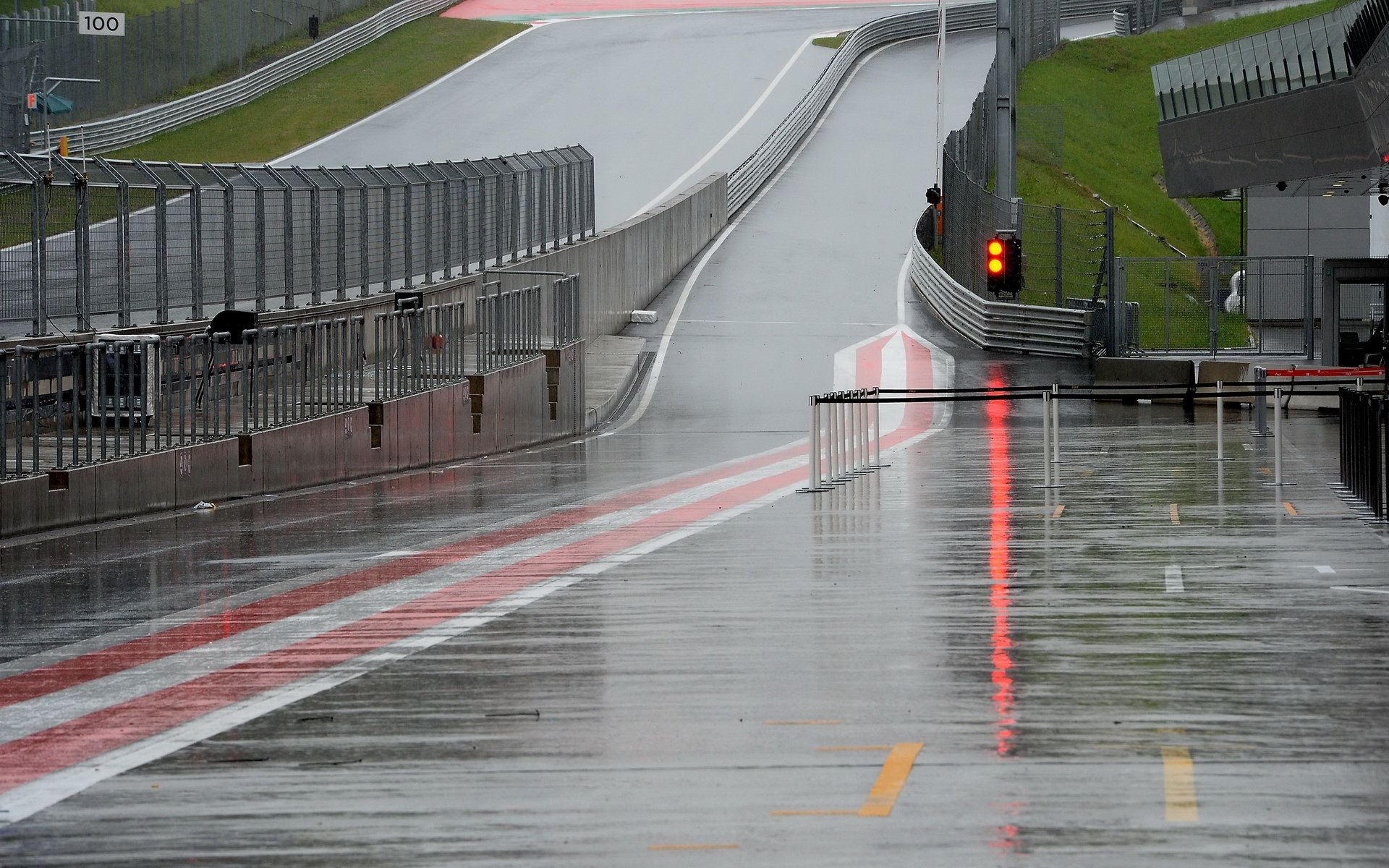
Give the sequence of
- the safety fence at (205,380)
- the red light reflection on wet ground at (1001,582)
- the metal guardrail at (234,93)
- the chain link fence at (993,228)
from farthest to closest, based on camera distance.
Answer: the metal guardrail at (234,93)
the chain link fence at (993,228)
the safety fence at (205,380)
the red light reflection on wet ground at (1001,582)

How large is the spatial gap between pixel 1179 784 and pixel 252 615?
6.50 meters

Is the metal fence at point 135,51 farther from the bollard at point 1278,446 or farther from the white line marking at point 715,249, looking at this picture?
the bollard at point 1278,446

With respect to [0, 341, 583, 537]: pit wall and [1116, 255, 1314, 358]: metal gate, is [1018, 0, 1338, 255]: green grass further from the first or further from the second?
[0, 341, 583, 537]: pit wall

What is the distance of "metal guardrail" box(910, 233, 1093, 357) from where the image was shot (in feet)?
133

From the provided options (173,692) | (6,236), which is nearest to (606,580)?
(173,692)

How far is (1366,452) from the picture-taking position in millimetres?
16281

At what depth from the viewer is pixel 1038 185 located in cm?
6919

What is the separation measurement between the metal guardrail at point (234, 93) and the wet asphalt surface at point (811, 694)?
34943mm

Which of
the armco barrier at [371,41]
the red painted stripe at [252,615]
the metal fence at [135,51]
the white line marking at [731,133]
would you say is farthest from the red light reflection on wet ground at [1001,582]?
the armco barrier at [371,41]

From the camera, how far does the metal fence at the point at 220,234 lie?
19688 mm

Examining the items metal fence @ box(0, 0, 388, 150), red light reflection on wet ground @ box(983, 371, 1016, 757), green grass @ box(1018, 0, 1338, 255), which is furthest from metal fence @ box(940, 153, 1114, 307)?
metal fence @ box(0, 0, 388, 150)

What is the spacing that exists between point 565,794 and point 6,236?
14865mm

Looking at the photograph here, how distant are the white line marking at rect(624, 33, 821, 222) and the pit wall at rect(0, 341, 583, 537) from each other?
767 inches

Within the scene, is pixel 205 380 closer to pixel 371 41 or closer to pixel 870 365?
pixel 870 365
